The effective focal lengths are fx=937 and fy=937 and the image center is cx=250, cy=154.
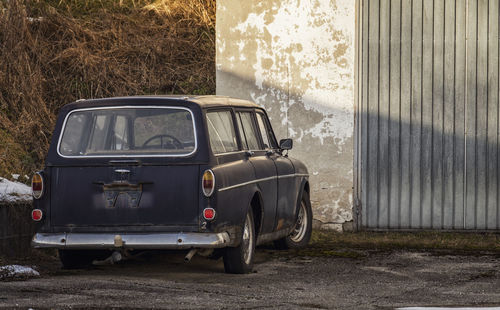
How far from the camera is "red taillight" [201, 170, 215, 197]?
27.6 feet

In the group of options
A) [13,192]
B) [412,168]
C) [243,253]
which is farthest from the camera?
[412,168]

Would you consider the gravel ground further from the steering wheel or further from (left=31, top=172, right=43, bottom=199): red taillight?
the steering wheel

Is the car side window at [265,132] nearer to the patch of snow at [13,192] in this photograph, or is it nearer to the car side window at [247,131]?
the car side window at [247,131]

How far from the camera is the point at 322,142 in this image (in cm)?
1330

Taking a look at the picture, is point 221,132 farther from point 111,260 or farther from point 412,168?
point 412,168

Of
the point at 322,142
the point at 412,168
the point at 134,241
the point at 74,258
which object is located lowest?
the point at 74,258

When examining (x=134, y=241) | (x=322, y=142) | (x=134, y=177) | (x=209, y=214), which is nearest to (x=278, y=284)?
(x=209, y=214)

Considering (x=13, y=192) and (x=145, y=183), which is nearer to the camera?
(x=145, y=183)

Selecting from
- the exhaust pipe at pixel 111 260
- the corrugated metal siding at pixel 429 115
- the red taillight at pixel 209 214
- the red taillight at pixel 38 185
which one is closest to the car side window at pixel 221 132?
the red taillight at pixel 209 214

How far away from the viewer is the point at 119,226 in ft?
28.0

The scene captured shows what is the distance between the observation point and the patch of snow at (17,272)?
28.6ft

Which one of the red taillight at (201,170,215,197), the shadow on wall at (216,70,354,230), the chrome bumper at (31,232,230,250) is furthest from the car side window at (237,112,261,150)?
the shadow on wall at (216,70,354,230)

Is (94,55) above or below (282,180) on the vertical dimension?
above

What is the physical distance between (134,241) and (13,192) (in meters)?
2.68
